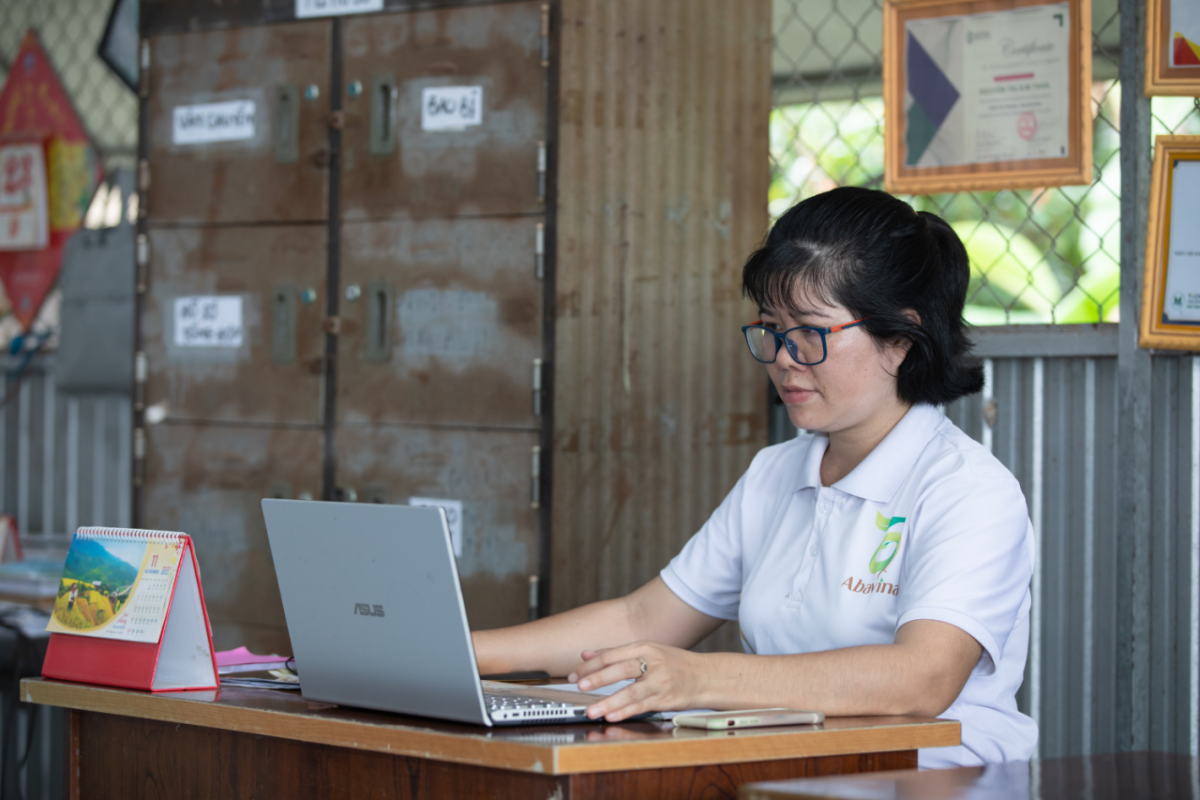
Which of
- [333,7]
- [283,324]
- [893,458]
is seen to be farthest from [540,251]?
[893,458]

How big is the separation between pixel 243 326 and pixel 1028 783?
2.30m

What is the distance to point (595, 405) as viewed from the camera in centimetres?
256

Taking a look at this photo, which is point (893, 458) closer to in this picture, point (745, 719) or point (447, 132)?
point (745, 719)

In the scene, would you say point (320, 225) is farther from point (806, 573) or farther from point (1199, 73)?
point (1199, 73)

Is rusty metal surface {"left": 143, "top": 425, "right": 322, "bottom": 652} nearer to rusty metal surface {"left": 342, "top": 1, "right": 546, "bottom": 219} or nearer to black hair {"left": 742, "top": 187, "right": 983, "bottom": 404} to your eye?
rusty metal surface {"left": 342, "top": 1, "right": 546, "bottom": 219}

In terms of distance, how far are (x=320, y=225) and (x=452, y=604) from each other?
1.90m

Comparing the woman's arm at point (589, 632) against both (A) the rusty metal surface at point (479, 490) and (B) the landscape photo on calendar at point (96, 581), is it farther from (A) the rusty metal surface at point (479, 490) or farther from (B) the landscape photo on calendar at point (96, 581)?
(A) the rusty metal surface at point (479, 490)

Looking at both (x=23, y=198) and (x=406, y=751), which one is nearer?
(x=406, y=751)

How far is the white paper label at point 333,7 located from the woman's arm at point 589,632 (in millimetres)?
1651

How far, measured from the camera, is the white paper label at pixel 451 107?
2645 mm

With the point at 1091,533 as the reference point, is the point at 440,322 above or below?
A: above

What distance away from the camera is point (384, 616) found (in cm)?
119

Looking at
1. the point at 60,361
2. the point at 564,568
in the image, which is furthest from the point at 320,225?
the point at 60,361

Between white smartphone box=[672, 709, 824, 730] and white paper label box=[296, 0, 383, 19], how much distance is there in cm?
208
